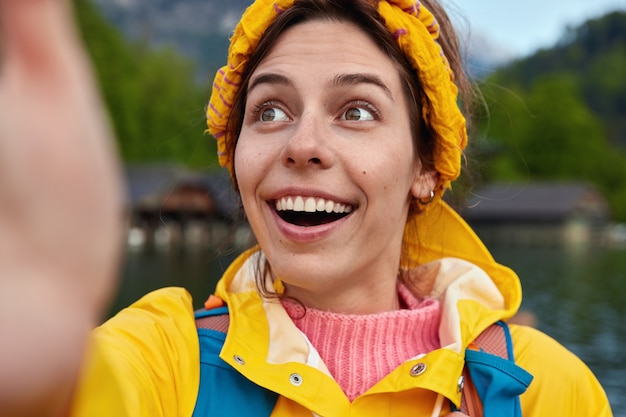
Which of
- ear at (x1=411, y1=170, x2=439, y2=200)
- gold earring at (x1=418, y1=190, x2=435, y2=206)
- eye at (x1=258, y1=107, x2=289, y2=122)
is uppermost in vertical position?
eye at (x1=258, y1=107, x2=289, y2=122)

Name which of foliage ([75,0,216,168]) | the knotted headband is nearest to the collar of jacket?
the knotted headband

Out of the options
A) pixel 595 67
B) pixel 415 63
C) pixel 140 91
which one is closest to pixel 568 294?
pixel 415 63

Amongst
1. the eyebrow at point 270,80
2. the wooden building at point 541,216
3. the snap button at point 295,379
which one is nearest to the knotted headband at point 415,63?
the eyebrow at point 270,80

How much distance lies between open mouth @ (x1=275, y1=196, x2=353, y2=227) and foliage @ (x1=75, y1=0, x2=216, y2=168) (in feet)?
144

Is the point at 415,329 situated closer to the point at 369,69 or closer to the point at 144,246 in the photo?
the point at 369,69

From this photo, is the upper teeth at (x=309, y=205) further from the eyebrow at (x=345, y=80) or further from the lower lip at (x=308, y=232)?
the eyebrow at (x=345, y=80)

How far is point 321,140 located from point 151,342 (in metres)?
0.65

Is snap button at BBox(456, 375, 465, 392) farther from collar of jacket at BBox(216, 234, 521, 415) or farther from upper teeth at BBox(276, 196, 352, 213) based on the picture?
upper teeth at BBox(276, 196, 352, 213)

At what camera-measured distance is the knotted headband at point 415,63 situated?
2125 mm

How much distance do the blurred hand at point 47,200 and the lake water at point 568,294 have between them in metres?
8.98

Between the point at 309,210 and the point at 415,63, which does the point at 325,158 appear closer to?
the point at 309,210

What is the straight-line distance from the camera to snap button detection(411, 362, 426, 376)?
1.90 m

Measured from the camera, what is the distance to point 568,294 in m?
27.7

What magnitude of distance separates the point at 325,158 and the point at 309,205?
0.13m
